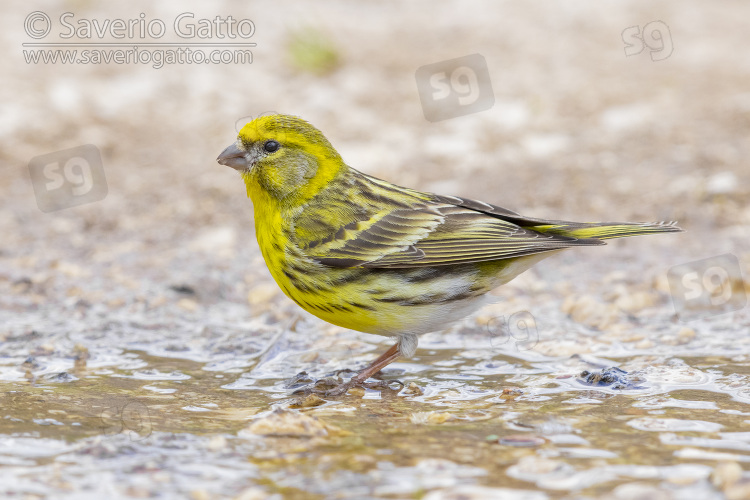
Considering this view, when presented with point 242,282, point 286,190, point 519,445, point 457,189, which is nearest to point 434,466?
point 519,445

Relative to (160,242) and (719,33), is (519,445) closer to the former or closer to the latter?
(160,242)

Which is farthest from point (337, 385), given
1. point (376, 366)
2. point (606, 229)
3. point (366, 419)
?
point (606, 229)

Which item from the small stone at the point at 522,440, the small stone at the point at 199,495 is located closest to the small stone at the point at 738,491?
the small stone at the point at 522,440

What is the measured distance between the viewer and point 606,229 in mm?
4910

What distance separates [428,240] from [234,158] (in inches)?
45.3

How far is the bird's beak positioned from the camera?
5000 mm

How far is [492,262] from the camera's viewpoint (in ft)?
16.5

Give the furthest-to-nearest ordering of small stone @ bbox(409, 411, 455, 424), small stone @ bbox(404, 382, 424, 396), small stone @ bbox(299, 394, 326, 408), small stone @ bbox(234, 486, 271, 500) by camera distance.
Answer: small stone @ bbox(404, 382, 424, 396), small stone @ bbox(299, 394, 326, 408), small stone @ bbox(409, 411, 455, 424), small stone @ bbox(234, 486, 271, 500)

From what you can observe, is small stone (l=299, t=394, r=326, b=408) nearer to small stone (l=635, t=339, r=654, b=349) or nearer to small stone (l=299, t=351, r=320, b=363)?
small stone (l=299, t=351, r=320, b=363)

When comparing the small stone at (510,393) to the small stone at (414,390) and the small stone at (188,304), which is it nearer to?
the small stone at (414,390)

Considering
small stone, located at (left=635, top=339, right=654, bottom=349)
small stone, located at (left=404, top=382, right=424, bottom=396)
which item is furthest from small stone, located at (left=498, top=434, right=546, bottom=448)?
small stone, located at (left=635, top=339, right=654, bottom=349)

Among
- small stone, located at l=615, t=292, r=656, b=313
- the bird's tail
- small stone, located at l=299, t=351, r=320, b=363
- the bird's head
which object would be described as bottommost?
small stone, located at l=615, t=292, r=656, b=313

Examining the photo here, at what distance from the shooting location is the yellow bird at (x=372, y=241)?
480cm

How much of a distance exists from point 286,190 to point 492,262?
120cm
